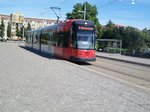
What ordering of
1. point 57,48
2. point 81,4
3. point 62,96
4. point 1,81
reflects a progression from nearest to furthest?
point 62,96
point 1,81
point 57,48
point 81,4

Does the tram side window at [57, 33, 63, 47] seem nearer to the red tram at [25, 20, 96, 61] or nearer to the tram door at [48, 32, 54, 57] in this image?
the red tram at [25, 20, 96, 61]

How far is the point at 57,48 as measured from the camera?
31797mm

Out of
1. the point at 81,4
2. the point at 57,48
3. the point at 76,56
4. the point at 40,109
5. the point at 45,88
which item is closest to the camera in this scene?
the point at 40,109

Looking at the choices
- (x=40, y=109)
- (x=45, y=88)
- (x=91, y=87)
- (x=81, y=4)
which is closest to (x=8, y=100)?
(x=40, y=109)

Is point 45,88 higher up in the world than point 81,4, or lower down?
lower down

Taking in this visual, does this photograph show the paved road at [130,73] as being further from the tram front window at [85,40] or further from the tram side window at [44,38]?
the tram side window at [44,38]

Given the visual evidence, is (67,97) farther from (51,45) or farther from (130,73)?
(51,45)

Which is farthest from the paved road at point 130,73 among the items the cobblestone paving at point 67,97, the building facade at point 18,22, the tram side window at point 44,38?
the building facade at point 18,22

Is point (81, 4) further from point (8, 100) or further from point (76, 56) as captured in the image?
point (8, 100)

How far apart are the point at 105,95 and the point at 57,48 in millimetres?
21500

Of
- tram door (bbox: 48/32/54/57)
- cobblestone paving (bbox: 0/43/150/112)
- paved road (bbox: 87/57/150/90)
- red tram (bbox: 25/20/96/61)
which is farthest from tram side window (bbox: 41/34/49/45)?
cobblestone paving (bbox: 0/43/150/112)

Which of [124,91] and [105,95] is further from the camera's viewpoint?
[124,91]

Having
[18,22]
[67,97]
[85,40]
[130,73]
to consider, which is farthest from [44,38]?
[18,22]

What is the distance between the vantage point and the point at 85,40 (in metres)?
27.3
